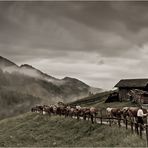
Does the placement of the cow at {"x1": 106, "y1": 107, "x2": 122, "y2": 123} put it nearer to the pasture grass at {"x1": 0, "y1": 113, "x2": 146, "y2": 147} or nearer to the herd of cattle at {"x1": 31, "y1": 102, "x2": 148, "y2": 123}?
the herd of cattle at {"x1": 31, "y1": 102, "x2": 148, "y2": 123}

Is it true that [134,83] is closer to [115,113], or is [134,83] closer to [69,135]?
[115,113]

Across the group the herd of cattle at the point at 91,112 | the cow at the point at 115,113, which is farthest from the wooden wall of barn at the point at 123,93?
the cow at the point at 115,113

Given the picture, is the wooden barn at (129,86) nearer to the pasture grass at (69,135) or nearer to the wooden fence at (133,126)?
the pasture grass at (69,135)

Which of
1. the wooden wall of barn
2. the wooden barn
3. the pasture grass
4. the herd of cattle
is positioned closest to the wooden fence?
the pasture grass

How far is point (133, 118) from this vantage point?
43125mm

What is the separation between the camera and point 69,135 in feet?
151

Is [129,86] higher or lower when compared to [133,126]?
higher

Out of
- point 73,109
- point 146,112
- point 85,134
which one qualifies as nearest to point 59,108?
point 73,109

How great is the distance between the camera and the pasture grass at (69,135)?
117 feet

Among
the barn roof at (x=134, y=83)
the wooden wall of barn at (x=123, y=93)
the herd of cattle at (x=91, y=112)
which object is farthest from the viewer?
the wooden wall of barn at (x=123, y=93)

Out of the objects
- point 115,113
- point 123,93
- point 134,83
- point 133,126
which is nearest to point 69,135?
point 115,113

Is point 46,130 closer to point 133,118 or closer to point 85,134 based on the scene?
point 85,134

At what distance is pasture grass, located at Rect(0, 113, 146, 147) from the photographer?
35.7m

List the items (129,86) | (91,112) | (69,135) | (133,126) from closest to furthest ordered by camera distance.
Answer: (133,126) < (69,135) < (91,112) < (129,86)
